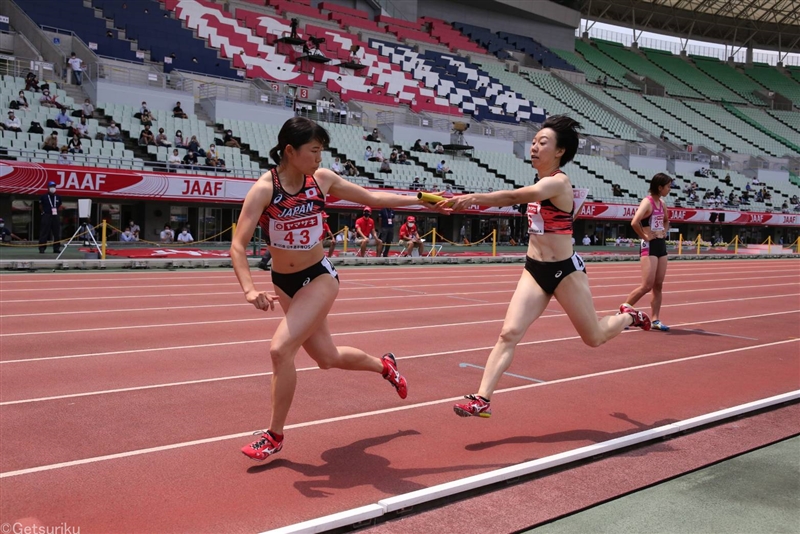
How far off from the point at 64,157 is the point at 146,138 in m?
4.27

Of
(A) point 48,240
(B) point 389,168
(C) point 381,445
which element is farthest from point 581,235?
(C) point 381,445

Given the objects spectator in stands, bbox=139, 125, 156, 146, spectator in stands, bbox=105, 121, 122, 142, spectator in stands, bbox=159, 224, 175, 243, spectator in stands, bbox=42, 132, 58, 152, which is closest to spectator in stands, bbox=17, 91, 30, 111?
spectator in stands, bbox=42, 132, 58, 152

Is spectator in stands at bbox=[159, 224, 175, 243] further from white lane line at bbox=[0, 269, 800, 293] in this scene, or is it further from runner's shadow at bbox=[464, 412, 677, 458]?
runner's shadow at bbox=[464, 412, 677, 458]

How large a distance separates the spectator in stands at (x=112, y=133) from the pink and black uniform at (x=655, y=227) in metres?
22.4

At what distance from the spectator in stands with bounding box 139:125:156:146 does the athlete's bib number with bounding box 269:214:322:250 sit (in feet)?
82.0

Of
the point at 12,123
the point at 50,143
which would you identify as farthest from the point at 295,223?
the point at 12,123

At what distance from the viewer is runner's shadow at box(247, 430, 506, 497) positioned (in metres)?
4.25

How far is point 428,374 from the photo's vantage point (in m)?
7.39

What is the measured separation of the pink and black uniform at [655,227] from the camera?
10.2 m

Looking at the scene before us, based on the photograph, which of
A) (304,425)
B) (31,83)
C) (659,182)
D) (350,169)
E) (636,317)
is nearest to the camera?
(304,425)

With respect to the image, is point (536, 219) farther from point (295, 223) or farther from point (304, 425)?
point (304, 425)

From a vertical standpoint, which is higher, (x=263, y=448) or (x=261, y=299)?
(x=261, y=299)

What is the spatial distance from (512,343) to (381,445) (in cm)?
124

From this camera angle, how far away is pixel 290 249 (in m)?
4.66
